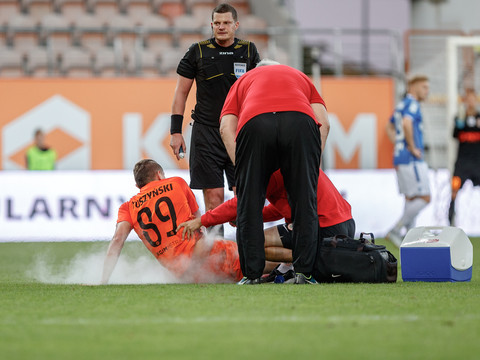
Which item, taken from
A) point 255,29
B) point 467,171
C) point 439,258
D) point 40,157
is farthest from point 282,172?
point 255,29

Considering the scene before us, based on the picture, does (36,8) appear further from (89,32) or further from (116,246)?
(116,246)

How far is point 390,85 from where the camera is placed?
15.6 meters

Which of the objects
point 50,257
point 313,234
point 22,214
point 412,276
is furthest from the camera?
point 22,214

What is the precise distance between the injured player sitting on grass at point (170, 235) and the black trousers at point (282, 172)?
0.41m

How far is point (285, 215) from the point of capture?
595 centimetres

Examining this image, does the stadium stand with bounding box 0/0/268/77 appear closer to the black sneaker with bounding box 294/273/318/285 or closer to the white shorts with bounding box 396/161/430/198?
the white shorts with bounding box 396/161/430/198

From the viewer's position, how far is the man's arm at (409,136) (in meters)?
10.1

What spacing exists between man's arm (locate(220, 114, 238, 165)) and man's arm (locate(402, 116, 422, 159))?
4772 mm

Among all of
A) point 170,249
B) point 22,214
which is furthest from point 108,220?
point 170,249

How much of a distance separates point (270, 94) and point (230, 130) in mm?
383

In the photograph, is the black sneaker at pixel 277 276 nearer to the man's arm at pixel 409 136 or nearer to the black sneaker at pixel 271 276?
the black sneaker at pixel 271 276

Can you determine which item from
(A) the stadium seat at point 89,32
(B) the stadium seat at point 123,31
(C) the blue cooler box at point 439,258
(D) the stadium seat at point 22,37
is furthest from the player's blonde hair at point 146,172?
(D) the stadium seat at point 22,37

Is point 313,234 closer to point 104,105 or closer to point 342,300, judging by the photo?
point 342,300

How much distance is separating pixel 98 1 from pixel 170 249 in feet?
41.0
